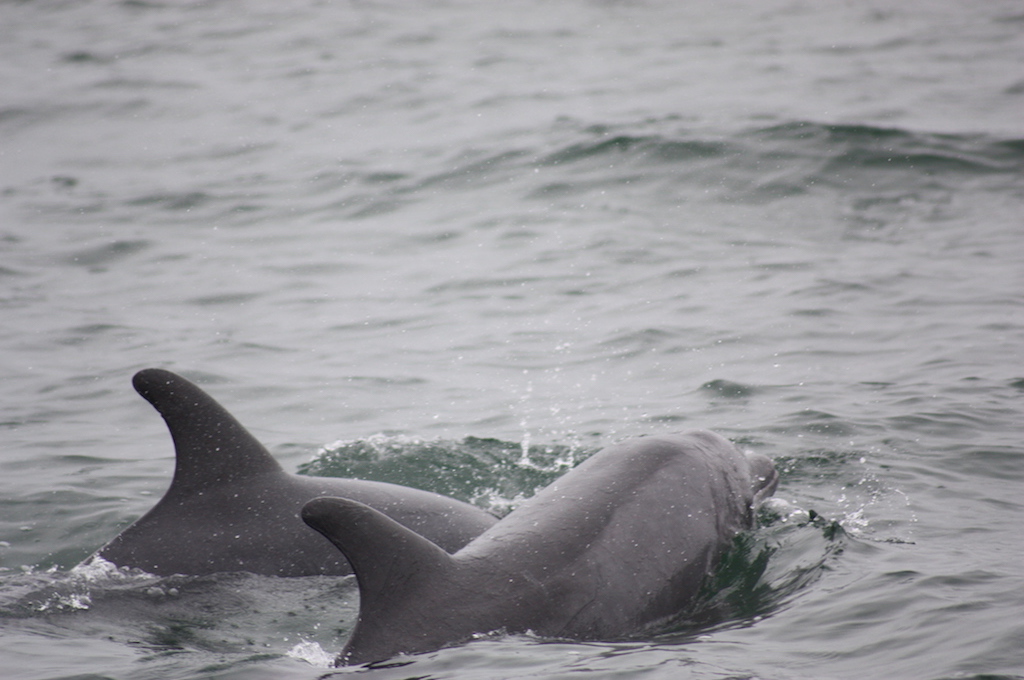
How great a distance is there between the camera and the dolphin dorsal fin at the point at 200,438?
762cm

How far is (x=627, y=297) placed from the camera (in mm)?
15383

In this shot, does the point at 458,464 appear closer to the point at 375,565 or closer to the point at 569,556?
the point at 569,556

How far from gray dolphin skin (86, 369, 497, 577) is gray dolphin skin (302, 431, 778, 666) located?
1467 mm

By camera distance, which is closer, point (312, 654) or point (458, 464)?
point (312, 654)

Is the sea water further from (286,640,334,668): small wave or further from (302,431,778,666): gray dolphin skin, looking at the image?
(302,431,778,666): gray dolphin skin

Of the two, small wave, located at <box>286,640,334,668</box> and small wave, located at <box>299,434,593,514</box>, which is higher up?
small wave, located at <box>286,640,334,668</box>

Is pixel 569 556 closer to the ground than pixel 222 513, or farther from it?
farther from it

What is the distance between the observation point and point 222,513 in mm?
7801

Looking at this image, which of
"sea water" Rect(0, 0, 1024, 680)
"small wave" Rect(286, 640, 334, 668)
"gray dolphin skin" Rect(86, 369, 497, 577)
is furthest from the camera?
"gray dolphin skin" Rect(86, 369, 497, 577)

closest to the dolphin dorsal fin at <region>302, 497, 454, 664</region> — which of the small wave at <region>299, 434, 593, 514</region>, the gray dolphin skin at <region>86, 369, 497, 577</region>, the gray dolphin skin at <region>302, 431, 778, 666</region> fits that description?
the gray dolphin skin at <region>302, 431, 778, 666</region>

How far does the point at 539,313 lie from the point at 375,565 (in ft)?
31.1

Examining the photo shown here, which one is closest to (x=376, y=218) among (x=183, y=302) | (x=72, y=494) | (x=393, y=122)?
(x=183, y=302)

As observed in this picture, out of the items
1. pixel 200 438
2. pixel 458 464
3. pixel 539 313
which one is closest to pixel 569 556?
pixel 200 438

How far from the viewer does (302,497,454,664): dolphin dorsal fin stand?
5.78 metres
